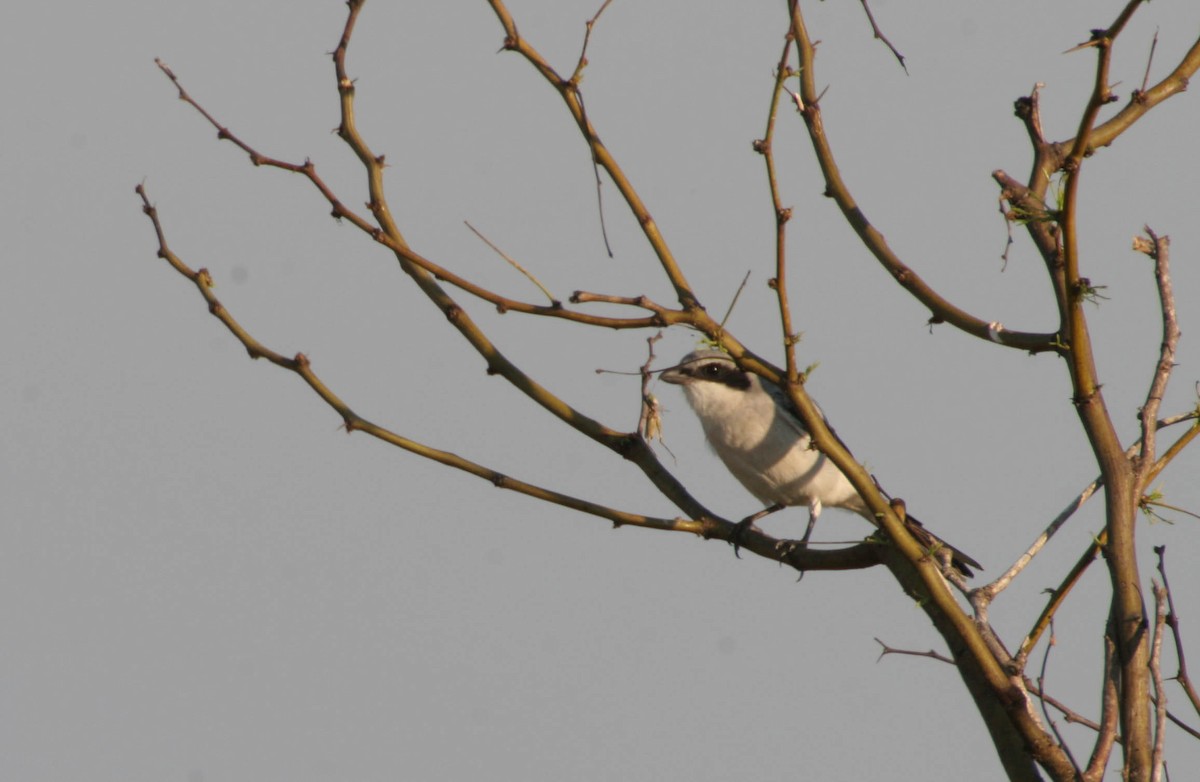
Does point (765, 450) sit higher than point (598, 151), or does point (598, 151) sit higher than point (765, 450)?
point (765, 450)

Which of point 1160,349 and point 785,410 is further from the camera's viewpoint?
point 785,410

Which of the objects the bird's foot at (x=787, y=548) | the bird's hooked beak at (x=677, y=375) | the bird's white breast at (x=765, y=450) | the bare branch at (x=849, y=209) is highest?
the bird's hooked beak at (x=677, y=375)

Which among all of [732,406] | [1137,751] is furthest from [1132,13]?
[732,406]

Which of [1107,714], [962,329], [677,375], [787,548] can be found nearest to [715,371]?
[677,375]

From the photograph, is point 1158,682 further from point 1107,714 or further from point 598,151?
point 598,151

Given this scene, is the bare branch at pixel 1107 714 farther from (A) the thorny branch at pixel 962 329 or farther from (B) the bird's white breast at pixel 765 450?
(B) the bird's white breast at pixel 765 450

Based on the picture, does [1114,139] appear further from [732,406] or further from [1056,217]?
[732,406]

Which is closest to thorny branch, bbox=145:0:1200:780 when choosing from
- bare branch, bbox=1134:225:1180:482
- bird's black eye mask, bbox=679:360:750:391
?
bare branch, bbox=1134:225:1180:482

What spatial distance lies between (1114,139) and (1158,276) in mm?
398

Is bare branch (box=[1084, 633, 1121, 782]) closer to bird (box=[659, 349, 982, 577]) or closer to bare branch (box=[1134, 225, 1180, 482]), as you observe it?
bare branch (box=[1134, 225, 1180, 482])

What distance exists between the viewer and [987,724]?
11.7 ft

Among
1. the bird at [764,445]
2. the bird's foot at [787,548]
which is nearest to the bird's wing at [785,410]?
the bird at [764,445]

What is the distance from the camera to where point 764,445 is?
24.8 ft

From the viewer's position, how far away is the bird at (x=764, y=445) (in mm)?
7539
